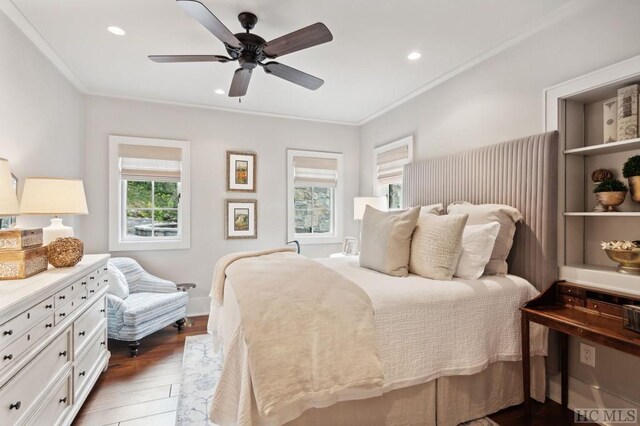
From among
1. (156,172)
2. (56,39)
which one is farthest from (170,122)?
(56,39)

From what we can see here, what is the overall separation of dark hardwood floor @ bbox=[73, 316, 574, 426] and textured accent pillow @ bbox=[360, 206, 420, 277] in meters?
1.10

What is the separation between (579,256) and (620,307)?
1.67 feet

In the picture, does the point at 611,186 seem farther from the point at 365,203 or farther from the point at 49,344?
the point at 49,344

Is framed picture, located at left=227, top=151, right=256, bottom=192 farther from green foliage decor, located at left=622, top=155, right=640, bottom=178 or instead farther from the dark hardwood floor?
green foliage decor, located at left=622, top=155, right=640, bottom=178

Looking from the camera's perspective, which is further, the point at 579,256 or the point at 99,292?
the point at 99,292

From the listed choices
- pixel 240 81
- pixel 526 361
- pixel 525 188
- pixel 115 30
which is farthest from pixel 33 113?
pixel 526 361

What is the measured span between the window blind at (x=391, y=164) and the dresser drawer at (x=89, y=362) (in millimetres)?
3435

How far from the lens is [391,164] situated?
13.5 ft

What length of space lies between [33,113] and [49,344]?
6.52ft

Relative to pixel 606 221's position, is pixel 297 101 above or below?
above

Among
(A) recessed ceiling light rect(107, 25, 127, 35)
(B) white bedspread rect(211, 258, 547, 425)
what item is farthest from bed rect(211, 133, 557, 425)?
(A) recessed ceiling light rect(107, 25, 127, 35)

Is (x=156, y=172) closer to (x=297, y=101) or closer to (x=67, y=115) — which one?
(x=67, y=115)

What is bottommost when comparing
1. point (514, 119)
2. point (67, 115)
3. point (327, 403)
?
point (327, 403)

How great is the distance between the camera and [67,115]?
319cm
